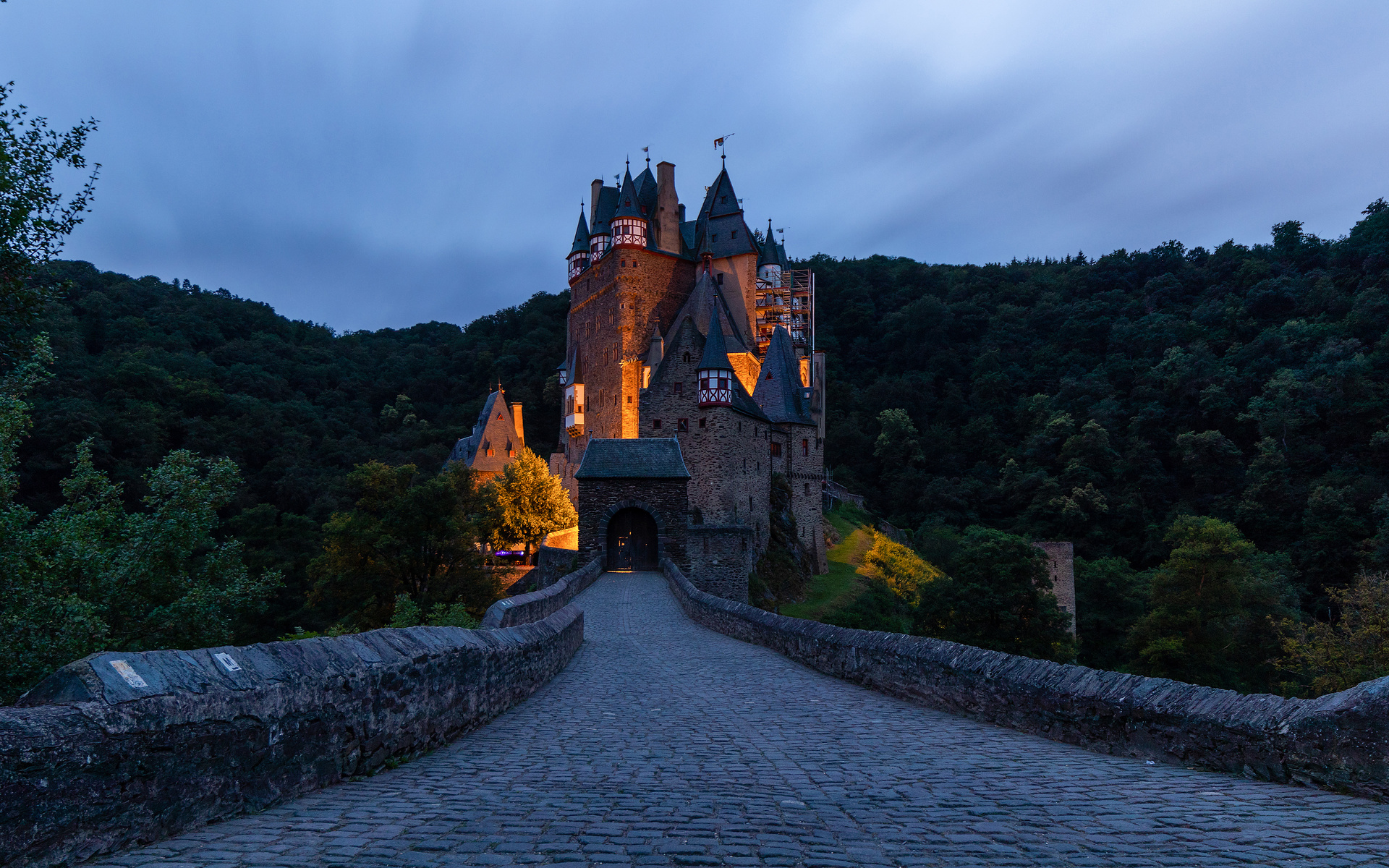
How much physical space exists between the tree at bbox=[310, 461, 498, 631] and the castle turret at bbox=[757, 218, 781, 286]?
95.5ft

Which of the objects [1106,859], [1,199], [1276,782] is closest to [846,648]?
[1276,782]

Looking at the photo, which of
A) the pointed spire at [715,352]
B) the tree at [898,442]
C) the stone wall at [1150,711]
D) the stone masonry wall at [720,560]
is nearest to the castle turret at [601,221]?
the pointed spire at [715,352]

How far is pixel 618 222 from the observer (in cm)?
5184

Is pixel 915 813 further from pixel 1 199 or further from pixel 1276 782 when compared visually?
pixel 1 199

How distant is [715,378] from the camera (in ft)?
129

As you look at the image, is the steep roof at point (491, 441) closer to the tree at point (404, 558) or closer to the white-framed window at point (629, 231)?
the white-framed window at point (629, 231)

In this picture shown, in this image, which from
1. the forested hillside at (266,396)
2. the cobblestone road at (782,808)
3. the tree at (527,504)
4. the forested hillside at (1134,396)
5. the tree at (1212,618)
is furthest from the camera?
the forested hillside at (1134,396)

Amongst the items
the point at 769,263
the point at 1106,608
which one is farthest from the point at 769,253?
the point at 1106,608

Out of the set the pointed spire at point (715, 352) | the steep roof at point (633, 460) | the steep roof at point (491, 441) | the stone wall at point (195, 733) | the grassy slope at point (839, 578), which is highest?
the pointed spire at point (715, 352)

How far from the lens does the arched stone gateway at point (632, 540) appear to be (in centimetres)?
3062

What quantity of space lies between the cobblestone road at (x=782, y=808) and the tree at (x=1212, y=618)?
35.8m

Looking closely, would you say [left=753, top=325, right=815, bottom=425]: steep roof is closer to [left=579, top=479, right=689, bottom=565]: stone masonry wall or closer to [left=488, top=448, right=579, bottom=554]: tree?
[left=488, top=448, right=579, bottom=554]: tree

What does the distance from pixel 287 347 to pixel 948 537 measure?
70.2 metres

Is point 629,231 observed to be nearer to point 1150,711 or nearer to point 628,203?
point 628,203
